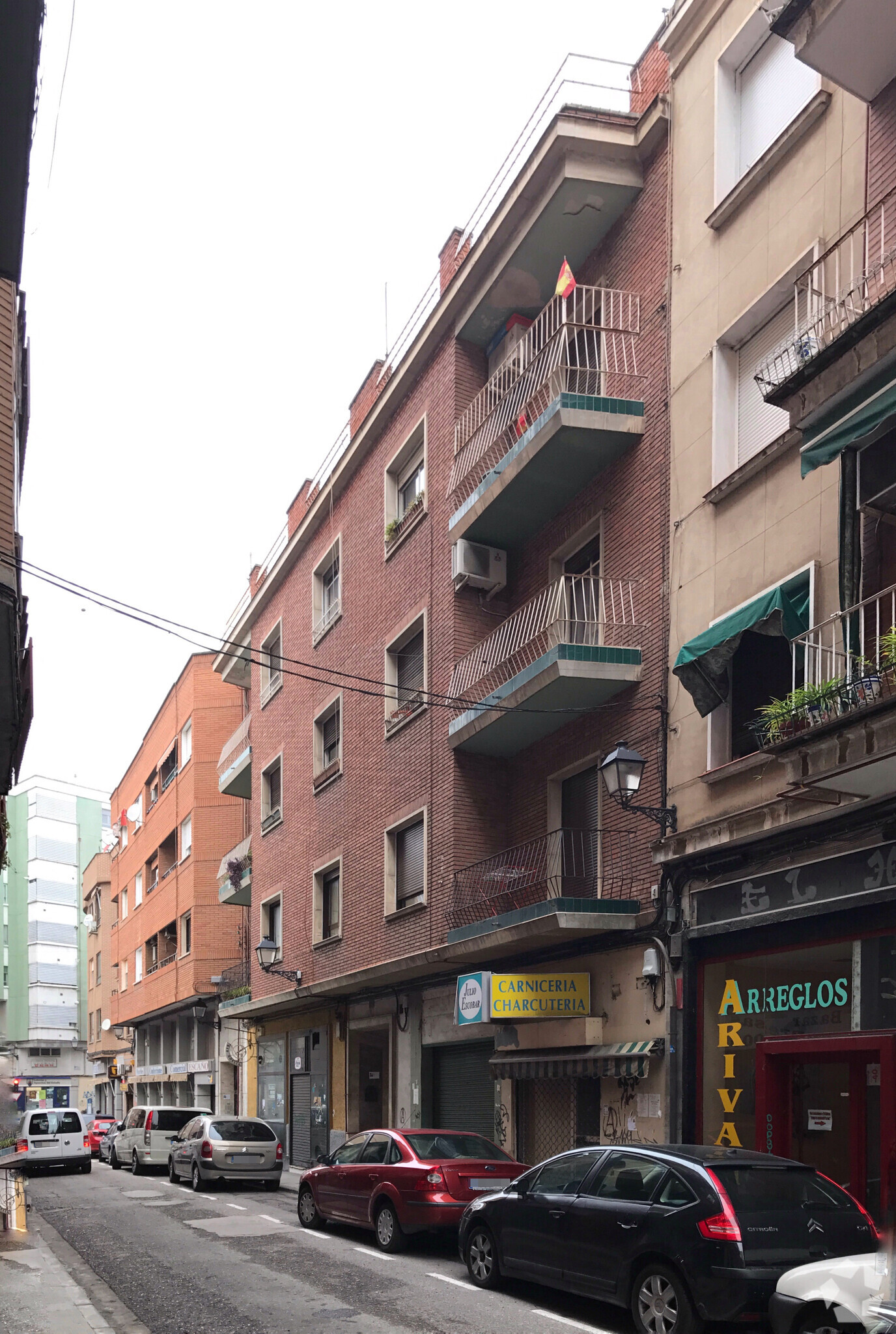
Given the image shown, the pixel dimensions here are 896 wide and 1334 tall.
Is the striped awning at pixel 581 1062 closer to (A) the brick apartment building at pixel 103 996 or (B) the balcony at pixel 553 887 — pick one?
(B) the balcony at pixel 553 887

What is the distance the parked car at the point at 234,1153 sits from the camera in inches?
883

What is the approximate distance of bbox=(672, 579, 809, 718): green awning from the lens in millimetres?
12789

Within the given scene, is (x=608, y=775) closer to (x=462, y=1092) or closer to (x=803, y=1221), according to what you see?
(x=803, y=1221)

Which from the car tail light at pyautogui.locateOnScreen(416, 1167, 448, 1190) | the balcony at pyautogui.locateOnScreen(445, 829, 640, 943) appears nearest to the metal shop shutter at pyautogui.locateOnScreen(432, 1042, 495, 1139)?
the balcony at pyautogui.locateOnScreen(445, 829, 640, 943)

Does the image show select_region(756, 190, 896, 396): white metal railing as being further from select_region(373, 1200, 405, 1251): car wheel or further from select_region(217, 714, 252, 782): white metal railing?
select_region(217, 714, 252, 782): white metal railing

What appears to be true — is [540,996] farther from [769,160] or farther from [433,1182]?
[769,160]

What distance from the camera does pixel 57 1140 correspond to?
29.1 metres

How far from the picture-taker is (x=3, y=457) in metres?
14.6

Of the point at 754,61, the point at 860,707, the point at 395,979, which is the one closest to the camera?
the point at 860,707

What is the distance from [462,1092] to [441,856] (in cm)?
371

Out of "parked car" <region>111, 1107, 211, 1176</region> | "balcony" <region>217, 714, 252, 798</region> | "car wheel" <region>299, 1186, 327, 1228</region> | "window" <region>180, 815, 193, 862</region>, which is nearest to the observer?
"car wheel" <region>299, 1186, 327, 1228</region>

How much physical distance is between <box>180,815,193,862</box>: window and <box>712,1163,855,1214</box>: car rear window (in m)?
33.9

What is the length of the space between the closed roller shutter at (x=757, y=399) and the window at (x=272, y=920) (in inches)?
719

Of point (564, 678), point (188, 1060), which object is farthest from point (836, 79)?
point (188, 1060)
